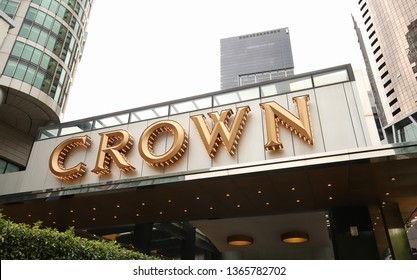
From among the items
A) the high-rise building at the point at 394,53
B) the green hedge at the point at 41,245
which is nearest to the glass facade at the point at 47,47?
the green hedge at the point at 41,245

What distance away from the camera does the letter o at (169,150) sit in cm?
1662

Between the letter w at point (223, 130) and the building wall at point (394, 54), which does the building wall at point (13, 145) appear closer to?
the letter w at point (223, 130)

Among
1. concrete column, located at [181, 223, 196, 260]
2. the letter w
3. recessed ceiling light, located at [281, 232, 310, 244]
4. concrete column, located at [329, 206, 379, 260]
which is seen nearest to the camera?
concrete column, located at [329, 206, 379, 260]

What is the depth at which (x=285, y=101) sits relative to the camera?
16.5 metres

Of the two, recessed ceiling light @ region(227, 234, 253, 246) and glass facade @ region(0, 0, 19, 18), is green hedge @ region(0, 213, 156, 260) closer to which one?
recessed ceiling light @ region(227, 234, 253, 246)

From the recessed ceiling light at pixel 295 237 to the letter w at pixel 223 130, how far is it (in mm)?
8043

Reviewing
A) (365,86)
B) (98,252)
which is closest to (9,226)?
(98,252)

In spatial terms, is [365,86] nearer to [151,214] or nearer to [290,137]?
[290,137]

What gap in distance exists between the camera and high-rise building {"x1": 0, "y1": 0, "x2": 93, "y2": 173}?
28516 millimetres

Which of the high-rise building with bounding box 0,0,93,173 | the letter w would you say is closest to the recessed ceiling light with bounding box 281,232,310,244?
the letter w

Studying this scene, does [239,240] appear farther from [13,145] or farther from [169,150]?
[13,145]

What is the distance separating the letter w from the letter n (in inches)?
52.3

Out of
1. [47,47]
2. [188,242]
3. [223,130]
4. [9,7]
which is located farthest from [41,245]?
[9,7]
